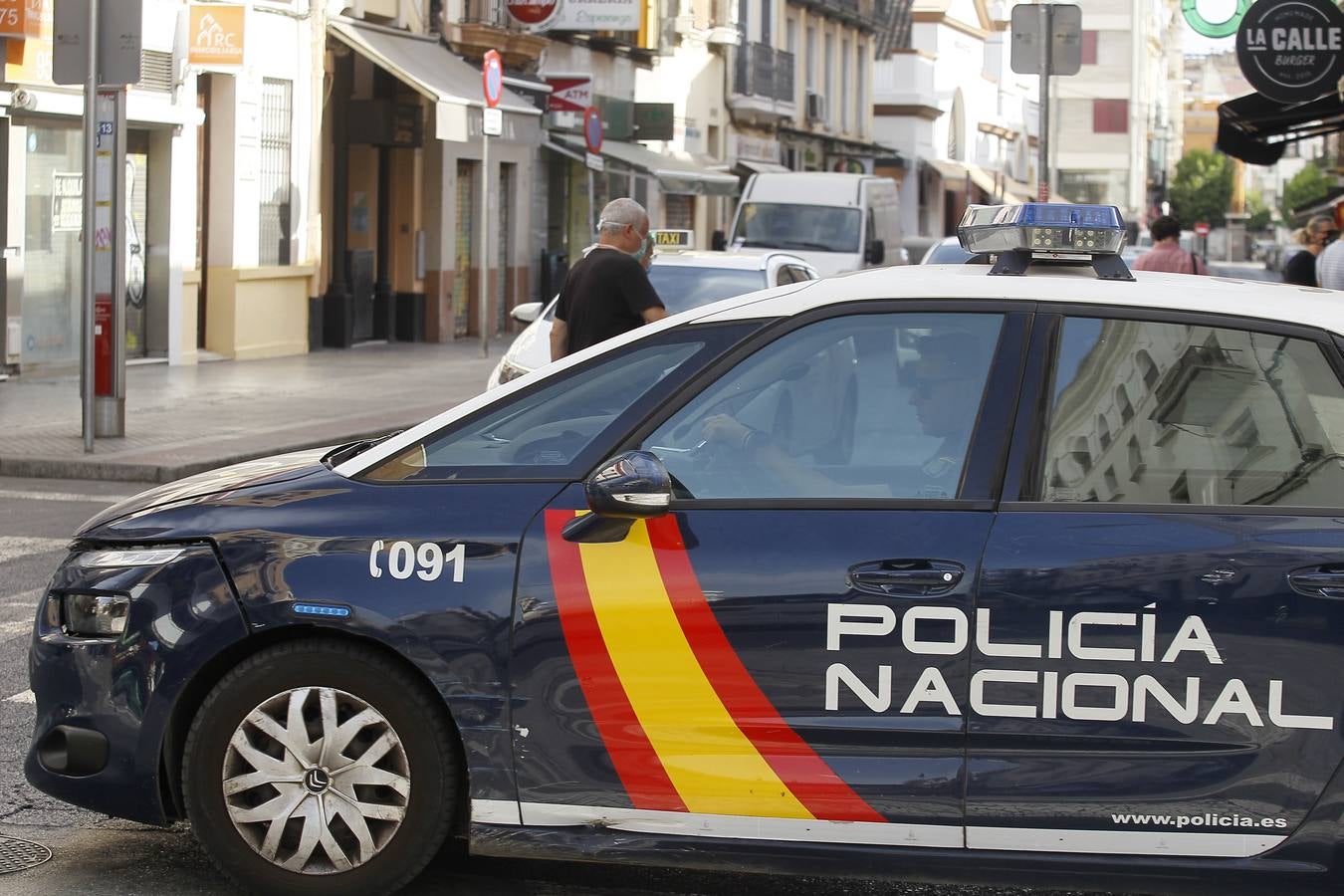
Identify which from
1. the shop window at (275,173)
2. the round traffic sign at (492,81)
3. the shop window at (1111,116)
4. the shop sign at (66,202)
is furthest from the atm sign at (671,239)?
the shop window at (1111,116)

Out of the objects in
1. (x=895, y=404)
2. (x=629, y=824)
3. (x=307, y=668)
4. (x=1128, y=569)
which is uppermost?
(x=895, y=404)

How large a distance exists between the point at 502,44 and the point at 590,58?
5779mm

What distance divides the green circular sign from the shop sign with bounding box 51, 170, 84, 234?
13641 millimetres

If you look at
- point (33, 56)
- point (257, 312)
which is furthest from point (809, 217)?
point (33, 56)

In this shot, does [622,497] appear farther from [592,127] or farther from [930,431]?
[592,127]

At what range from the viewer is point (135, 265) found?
20906 millimetres

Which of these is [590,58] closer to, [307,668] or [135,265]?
[135,265]

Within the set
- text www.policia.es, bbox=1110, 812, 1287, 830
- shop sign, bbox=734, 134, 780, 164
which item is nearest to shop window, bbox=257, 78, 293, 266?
A: text www.policia.es, bbox=1110, 812, 1287, 830

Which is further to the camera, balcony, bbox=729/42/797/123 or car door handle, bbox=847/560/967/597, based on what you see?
balcony, bbox=729/42/797/123

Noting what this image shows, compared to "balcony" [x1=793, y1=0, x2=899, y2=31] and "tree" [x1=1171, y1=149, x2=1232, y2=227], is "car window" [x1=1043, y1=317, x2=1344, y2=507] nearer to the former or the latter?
"balcony" [x1=793, y1=0, x2=899, y2=31]

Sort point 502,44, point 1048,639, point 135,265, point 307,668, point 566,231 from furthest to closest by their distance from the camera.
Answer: point 566,231, point 502,44, point 135,265, point 307,668, point 1048,639

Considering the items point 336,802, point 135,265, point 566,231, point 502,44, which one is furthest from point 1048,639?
point 566,231

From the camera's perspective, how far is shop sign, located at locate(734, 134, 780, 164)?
44.2m

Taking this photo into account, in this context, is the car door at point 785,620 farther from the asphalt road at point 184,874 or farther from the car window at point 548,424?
the asphalt road at point 184,874
